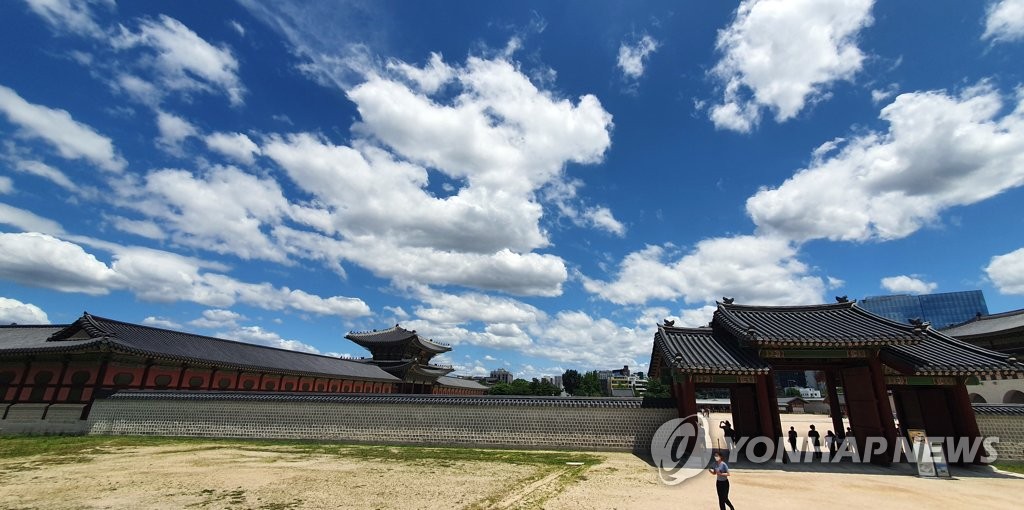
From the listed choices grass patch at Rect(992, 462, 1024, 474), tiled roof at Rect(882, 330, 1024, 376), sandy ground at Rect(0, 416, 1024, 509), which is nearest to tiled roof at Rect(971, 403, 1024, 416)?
grass patch at Rect(992, 462, 1024, 474)

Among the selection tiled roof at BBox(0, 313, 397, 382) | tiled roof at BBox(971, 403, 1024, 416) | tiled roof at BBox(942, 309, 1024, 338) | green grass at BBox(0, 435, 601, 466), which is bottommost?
green grass at BBox(0, 435, 601, 466)

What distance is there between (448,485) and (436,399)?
9300mm

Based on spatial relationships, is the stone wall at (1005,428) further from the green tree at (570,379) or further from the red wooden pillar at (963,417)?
the green tree at (570,379)

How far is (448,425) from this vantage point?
20.7 m

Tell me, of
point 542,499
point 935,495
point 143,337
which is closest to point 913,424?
point 935,495

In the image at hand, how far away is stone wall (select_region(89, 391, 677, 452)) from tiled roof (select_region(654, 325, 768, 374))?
2713mm

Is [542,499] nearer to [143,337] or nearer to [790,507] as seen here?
[790,507]

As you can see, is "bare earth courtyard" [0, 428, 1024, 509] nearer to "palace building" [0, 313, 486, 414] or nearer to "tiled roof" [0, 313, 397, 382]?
"palace building" [0, 313, 486, 414]

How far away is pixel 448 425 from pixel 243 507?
37.6ft

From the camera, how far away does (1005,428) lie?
56.1 feet

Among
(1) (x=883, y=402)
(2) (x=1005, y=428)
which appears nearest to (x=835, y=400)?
(1) (x=883, y=402)

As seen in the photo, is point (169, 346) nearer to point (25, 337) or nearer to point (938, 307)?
point (25, 337)

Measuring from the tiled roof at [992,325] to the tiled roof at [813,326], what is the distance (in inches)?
774

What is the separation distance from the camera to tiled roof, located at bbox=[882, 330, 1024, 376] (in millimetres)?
15109
